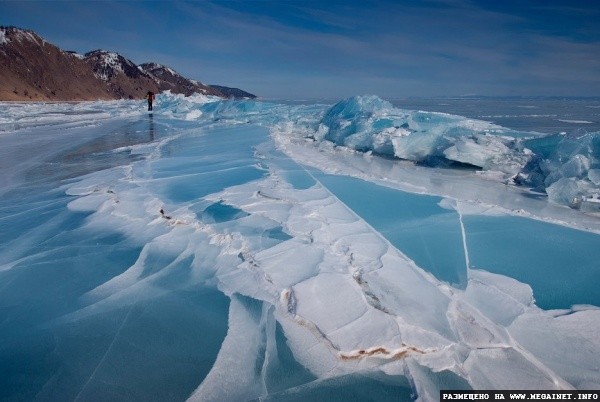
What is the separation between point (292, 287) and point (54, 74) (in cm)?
7002

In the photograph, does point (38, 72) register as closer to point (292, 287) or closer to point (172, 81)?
point (172, 81)

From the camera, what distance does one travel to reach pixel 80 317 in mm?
2113

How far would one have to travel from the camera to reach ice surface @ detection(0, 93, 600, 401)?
1703 mm

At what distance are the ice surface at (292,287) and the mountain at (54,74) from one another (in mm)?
50228

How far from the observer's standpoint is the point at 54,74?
5756 centimetres

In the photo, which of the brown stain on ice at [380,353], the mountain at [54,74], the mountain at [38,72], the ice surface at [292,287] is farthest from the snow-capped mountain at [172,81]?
the brown stain on ice at [380,353]

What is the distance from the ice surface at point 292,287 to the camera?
1.70 metres

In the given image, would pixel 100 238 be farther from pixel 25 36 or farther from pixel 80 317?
pixel 25 36

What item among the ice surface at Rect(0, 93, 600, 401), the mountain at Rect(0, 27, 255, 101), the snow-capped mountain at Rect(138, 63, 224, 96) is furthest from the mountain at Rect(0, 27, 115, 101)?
the ice surface at Rect(0, 93, 600, 401)

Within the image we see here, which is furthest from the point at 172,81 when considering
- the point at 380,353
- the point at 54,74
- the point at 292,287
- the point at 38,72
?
the point at 380,353

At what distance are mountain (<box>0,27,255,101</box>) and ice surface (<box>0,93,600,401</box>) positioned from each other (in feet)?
165

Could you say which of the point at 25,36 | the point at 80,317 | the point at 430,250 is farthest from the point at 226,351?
the point at 25,36

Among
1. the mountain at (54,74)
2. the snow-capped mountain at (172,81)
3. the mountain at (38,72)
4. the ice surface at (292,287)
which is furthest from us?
the snow-capped mountain at (172,81)

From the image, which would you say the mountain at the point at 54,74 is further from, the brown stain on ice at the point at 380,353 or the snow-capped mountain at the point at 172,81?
the brown stain on ice at the point at 380,353
